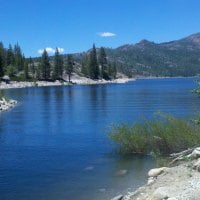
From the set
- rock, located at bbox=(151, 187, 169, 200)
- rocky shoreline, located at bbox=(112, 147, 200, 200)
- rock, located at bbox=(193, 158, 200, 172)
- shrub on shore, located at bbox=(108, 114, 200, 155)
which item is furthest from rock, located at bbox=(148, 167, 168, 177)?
rock, located at bbox=(151, 187, 169, 200)

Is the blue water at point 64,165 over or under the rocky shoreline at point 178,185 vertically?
under

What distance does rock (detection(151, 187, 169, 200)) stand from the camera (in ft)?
63.7

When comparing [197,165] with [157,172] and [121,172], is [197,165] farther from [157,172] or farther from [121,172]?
[121,172]

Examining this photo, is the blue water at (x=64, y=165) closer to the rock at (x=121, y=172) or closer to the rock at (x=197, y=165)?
the rock at (x=121, y=172)

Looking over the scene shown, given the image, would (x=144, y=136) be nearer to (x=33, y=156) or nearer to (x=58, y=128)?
(x=33, y=156)

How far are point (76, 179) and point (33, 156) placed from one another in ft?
31.2

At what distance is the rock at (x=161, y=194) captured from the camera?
19406mm

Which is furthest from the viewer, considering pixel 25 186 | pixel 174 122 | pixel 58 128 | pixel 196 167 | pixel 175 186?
pixel 58 128

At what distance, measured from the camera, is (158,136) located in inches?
1401

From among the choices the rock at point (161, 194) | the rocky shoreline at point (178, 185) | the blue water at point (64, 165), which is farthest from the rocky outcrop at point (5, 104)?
the rock at point (161, 194)

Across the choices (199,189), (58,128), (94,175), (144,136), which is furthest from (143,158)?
(58,128)

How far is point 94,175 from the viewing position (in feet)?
105

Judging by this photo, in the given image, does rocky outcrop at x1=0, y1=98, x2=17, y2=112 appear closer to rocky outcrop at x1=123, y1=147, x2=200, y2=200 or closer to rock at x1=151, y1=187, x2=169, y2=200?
rocky outcrop at x1=123, y1=147, x2=200, y2=200

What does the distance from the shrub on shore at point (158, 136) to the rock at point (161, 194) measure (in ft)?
38.6
